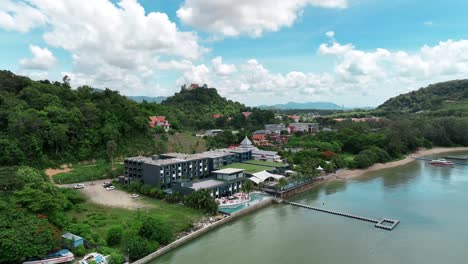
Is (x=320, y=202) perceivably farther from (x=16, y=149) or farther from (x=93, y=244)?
(x=16, y=149)

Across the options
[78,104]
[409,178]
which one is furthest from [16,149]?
[409,178]

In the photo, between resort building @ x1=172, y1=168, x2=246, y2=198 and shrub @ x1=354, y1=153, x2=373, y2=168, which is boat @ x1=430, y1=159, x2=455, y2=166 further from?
resort building @ x1=172, y1=168, x2=246, y2=198

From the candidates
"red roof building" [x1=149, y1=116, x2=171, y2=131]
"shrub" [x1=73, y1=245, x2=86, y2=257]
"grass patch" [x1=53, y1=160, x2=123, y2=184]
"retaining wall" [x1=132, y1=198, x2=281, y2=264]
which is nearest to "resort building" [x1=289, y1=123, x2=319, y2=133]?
"red roof building" [x1=149, y1=116, x2=171, y2=131]

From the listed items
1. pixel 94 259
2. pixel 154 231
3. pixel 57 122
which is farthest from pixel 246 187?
pixel 57 122

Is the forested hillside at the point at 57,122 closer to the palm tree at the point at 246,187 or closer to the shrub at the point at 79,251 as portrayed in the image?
the shrub at the point at 79,251

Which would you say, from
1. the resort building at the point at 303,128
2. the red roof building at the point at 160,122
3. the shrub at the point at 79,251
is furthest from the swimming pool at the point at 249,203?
the resort building at the point at 303,128

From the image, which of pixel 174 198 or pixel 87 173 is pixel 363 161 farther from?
pixel 87 173
